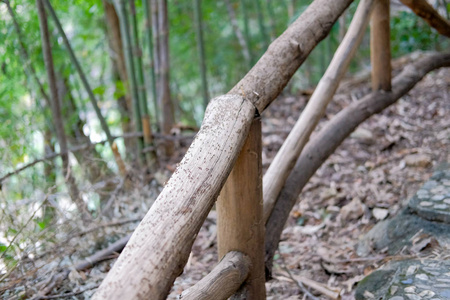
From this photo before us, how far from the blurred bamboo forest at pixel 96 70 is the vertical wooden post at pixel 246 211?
79 cm

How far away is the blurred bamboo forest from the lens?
113 inches

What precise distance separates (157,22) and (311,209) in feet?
6.52

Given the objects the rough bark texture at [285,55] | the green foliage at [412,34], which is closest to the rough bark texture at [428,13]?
the rough bark texture at [285,55]

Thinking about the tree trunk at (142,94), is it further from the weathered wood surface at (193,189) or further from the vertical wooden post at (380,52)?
the weathered wood surface at (193,189)

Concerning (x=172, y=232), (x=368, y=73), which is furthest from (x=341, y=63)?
(x=368, y=73)

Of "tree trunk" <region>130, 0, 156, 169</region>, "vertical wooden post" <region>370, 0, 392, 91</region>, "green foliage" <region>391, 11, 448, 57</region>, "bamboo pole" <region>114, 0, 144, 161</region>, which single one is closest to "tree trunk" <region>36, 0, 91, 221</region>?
"bamboo pole" <region>114, 0, 144, 161</region>

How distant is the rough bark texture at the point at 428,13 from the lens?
2918 mm

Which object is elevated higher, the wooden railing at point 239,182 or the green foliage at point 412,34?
the green foliage at point 412,34

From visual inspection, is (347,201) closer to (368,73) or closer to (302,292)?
(302,292)

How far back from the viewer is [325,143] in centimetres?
251

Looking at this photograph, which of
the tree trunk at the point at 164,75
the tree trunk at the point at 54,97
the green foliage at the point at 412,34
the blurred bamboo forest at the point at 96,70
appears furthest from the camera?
the green foliage at the point at 412,34

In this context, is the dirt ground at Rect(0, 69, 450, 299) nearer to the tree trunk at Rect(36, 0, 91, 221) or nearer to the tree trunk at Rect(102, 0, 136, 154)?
the tree trunk at Rect(36, 0, 91, 221)

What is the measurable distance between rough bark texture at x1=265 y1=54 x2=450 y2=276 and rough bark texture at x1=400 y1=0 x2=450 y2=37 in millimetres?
292

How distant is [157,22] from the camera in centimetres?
380
